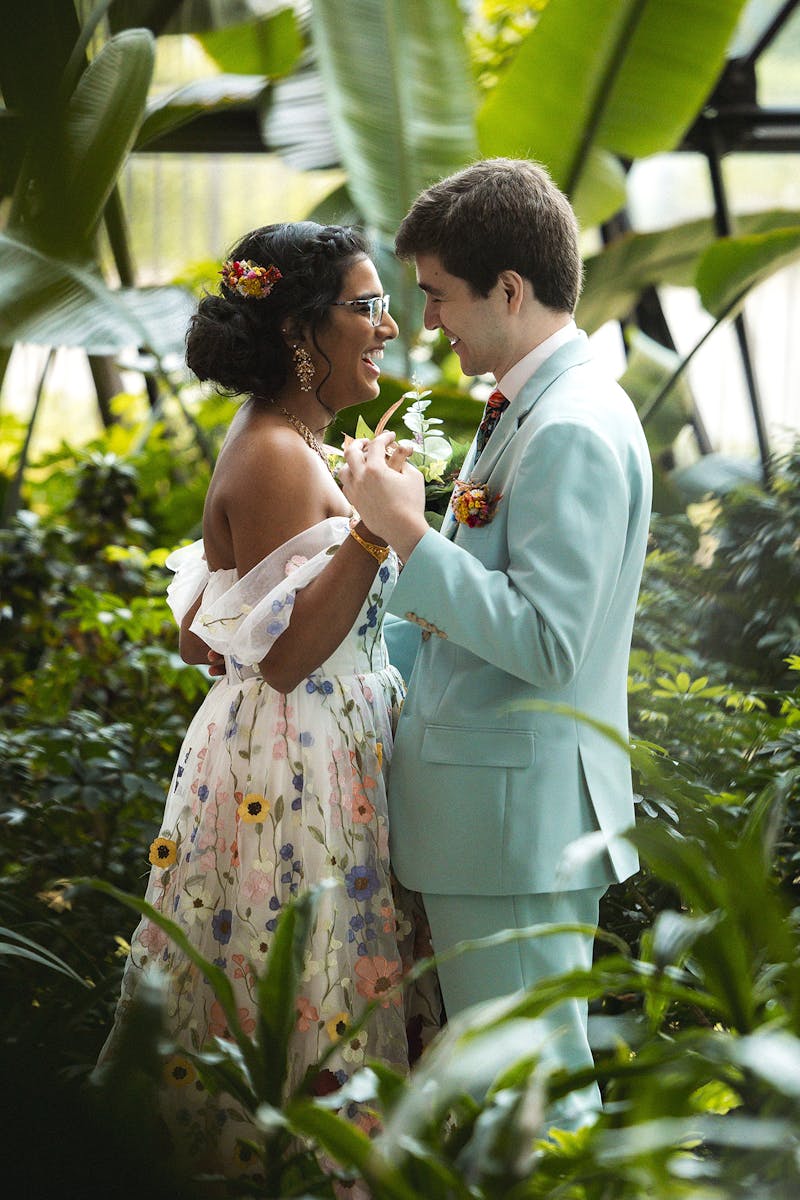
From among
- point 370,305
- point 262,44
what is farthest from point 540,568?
point 262,44

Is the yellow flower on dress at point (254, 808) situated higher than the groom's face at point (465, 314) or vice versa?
the groom's face at point (465, 314)

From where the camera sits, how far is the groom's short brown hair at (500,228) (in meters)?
1.62

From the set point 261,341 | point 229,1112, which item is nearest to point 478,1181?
point 229,1112

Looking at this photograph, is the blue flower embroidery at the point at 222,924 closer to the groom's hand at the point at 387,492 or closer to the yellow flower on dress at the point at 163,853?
the yellow flower on dress at the point at 163,853

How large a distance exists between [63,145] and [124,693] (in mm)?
1518

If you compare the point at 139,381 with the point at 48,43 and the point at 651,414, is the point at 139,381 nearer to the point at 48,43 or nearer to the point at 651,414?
the point at 48,43

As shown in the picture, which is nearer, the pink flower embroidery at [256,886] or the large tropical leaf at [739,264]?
the pink flower embroidery at [256,886]

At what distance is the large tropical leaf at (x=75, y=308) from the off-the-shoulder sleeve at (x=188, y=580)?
85 cm

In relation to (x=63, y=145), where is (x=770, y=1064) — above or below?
below

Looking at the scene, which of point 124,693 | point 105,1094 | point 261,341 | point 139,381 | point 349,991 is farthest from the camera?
point 139,381

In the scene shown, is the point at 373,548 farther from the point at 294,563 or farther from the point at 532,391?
the point at 532,391

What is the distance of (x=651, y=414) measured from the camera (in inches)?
145

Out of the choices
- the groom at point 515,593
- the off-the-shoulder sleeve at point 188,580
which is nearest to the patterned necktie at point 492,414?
the groom at point 515,593

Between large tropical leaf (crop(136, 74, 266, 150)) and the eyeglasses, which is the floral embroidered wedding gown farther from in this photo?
large tropical leaf (crop(136, 74, 266, 150))
